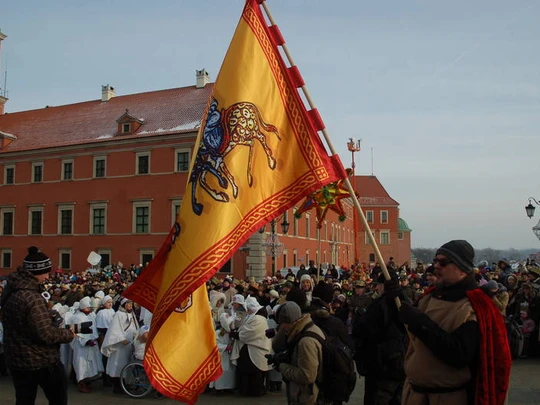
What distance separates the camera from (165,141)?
125 feet

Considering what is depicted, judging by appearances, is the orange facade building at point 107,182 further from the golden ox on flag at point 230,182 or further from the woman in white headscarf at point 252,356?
the golden ox on flag at point 230,182

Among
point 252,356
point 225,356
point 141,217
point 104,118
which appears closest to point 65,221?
point 141,217

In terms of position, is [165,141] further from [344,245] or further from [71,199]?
[344,245]

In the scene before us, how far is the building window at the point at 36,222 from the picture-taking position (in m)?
42.9

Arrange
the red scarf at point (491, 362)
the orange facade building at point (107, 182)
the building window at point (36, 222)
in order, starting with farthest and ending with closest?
the building window at point (36, 222) → the orange facade building at point (107, 182) → the red scarf at point (491, 362)

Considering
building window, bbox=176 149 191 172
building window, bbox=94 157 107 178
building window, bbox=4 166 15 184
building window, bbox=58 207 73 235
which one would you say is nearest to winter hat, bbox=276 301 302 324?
building window, bbox=176 149 191 172

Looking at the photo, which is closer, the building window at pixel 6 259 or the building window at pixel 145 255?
the building window at pixel 145 255

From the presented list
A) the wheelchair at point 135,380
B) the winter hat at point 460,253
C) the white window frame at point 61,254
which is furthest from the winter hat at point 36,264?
the white window frame at point 61,254

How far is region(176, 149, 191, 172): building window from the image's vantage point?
122ft

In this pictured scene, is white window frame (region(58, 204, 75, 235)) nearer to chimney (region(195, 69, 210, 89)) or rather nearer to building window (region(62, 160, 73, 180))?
building window (region(62, 160, 73, 180))

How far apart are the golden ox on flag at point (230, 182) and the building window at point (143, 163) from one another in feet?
113

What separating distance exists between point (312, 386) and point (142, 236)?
34.7 meters

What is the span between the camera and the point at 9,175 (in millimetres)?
44719

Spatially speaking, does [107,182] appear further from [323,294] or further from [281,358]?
[281,358]
